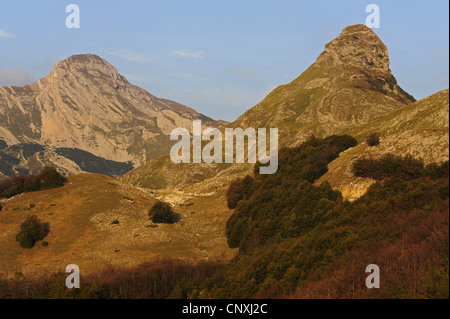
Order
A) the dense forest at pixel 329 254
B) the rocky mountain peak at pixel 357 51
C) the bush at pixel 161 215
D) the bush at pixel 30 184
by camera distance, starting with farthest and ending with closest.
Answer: the rocky mountain peak at pixel 357 51 → the bush at pixel 30 184 → the bush at pixel 161 215 → the dense forest at pixel 329 254

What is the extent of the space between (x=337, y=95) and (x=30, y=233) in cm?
11761

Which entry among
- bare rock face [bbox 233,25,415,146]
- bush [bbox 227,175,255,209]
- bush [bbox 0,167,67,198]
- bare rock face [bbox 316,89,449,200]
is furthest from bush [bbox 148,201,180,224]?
bare rock face [bbox 233,25,415,146]

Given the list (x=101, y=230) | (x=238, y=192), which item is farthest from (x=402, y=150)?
(x=101, y=230)

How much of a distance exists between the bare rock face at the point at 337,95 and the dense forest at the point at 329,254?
257 feet

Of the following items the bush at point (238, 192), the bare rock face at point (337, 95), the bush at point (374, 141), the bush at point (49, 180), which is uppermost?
the bare rock face at point (337, 95)

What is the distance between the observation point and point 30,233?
4319 centimetres

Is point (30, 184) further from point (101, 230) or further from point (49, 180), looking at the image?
point (101, 230)

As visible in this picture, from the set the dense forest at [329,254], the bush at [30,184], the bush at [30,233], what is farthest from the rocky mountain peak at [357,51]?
the bush at [30,233]

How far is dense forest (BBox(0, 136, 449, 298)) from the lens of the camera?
60.6 feet

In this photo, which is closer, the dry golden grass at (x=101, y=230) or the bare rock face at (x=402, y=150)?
the bare rock face at (x=402, y=150)

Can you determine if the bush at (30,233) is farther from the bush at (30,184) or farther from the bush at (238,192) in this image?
the bush at (238,192)

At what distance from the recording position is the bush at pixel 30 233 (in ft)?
140

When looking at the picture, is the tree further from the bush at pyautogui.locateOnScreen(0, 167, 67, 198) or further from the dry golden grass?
the dry golden grass
